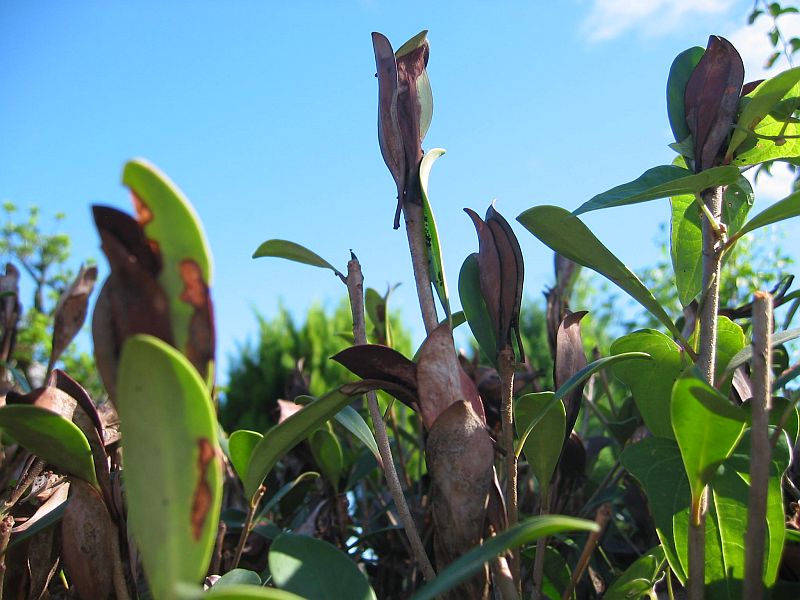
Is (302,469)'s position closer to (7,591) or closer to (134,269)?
(7,591)

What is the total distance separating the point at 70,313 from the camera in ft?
3.92

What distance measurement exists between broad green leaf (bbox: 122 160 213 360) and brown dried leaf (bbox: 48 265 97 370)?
848 mm

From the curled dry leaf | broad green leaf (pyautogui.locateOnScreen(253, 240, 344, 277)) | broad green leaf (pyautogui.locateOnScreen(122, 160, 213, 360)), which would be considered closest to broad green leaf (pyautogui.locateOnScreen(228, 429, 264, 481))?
broad green leaf (pyautogui.locateOnScreen(253, 240, 344, 277))

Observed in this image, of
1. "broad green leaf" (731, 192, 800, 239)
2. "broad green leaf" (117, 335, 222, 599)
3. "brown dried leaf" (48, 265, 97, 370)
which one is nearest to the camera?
"broad green leaf" (117, 335, 222, 599)

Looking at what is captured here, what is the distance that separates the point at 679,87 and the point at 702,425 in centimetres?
45

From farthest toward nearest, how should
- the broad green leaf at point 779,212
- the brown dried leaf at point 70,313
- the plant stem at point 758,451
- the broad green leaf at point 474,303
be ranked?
the brown dried leaf at point 70,313 < the broad green leaf at point 474,303 < the broad green leaf at point 779,212 < the plant stem at point 758,451

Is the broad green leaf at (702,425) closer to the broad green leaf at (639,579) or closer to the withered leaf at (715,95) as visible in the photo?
the broad green leaf at (639,579)

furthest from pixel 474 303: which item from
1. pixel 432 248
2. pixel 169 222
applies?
pixel 169 222

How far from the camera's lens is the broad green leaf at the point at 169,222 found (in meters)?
0.42

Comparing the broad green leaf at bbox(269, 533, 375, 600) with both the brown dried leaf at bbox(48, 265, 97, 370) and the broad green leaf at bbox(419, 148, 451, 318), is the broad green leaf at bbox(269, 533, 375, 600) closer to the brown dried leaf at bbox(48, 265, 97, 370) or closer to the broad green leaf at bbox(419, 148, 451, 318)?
the broad green leaf at bbox(419, 148, 451, 318)

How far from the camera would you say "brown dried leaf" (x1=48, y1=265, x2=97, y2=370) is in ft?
3.90

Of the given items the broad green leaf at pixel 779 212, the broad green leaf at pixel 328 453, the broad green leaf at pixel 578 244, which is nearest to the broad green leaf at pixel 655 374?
the broad green leaf at pixel 578 244

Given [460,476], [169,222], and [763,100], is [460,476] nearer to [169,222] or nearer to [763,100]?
[169,222]

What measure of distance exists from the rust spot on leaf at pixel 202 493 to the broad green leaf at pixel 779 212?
0.53m
